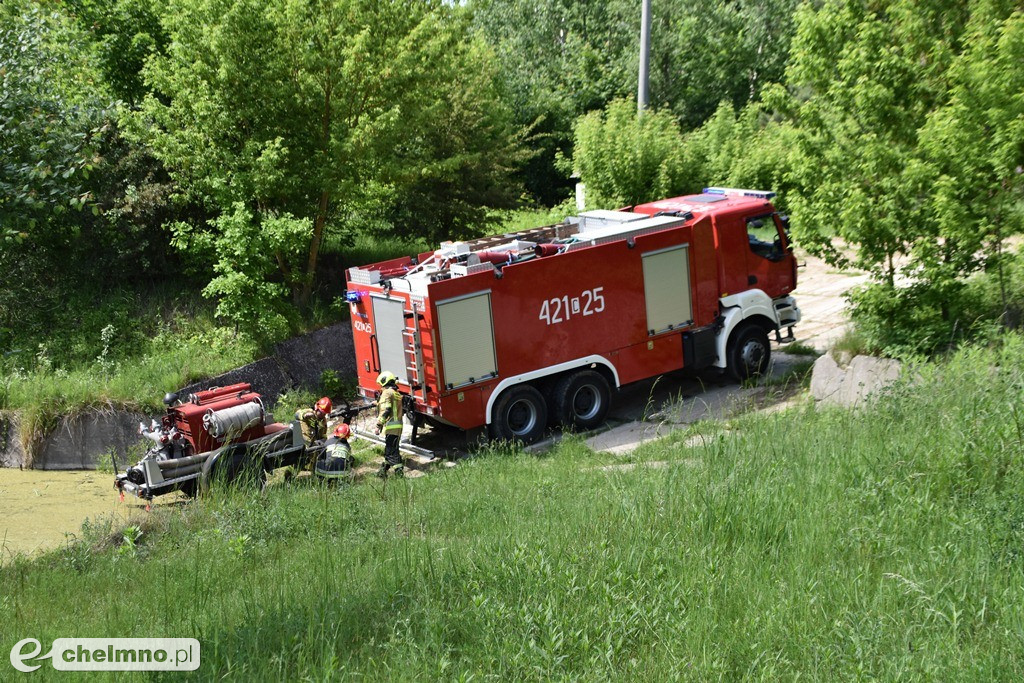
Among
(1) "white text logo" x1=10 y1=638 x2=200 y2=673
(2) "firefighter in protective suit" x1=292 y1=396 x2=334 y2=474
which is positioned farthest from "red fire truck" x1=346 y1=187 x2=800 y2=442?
(1) "white text logo" x1=10 y1=638 x2=200 y2=673

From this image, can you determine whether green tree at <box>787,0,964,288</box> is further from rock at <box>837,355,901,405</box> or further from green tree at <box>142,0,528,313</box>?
green tree at <box>142,0,528,313</box>

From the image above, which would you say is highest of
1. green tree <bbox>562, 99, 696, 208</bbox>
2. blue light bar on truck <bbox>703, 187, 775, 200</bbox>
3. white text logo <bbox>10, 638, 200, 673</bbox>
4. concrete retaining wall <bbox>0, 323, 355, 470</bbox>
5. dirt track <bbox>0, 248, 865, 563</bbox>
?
green tree <bbox>562, 99, 696, 208</bbox>

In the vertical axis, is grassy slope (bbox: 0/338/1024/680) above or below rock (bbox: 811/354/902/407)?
above

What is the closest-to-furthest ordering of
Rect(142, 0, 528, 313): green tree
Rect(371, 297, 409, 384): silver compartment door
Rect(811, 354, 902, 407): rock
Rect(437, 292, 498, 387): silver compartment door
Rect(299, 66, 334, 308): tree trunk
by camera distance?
Rect(811, 354, 902, 407): rock, Rect(437, 292, 498, 387): silver compartment door, Rect(371, 297, 409, 384): silver compartment door, Rect(142, 0, 528, 313): green tree, Rect(299, 66, 334, 308): tree trunk

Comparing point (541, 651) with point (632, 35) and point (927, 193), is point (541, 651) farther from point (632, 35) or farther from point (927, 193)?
point (632, 35)

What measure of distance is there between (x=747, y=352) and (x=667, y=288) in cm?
186

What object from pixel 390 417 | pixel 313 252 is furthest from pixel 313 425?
pixel 313 252

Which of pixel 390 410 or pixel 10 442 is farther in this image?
pixel 10 442

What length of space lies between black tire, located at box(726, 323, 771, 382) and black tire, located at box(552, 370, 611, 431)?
Result: 2.31m

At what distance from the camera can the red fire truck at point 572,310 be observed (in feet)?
39.4

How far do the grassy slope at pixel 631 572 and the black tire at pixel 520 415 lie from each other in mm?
4028

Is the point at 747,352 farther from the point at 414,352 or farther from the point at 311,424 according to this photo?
the point at 311,424

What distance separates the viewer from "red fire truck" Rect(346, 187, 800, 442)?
12.0 meters

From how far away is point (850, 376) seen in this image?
12078 millimetres
